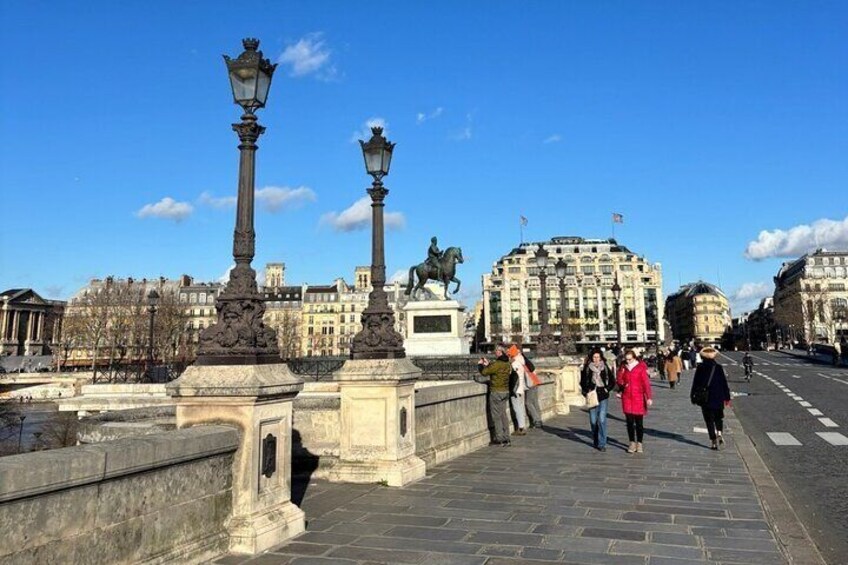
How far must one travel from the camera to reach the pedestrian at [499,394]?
13.1 metres

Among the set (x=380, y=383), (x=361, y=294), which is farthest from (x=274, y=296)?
(x=380, y=383)

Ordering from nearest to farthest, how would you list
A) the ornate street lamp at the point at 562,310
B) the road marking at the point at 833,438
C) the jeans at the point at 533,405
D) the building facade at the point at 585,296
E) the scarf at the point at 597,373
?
1. the scarf at the point at 597,373
2. the road marking at the point at 833,438
3. the jeans at the point at 533,405
4. the ornate street lamp at the point at 562,310
5. the building facade at the point at 585,296

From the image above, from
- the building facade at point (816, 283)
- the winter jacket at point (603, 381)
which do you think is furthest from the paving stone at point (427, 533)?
the building facade at point (816, 283)

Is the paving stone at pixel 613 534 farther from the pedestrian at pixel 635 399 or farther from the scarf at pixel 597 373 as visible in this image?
the scarf at pixel 597 373

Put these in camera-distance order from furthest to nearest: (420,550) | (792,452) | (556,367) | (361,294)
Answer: (361,294)
(556,367)
(792,452)
(420,550)

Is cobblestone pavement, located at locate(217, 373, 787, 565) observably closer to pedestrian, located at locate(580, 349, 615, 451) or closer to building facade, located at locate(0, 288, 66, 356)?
pedestrian, located at locate(580, 349, 615, 451)

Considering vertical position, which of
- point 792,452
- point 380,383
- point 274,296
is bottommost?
point 792,452

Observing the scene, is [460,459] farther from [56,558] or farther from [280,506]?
[56,558]

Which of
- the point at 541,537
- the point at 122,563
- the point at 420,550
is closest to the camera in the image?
the point at 122,563

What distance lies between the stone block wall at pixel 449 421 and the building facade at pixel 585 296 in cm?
13005

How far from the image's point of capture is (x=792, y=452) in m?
12.6

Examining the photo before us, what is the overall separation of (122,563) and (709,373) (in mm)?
11669

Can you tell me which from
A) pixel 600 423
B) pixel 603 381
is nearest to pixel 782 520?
pixel 600 423

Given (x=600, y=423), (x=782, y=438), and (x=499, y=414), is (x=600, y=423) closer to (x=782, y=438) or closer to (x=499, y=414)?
(x=499, y=414)
